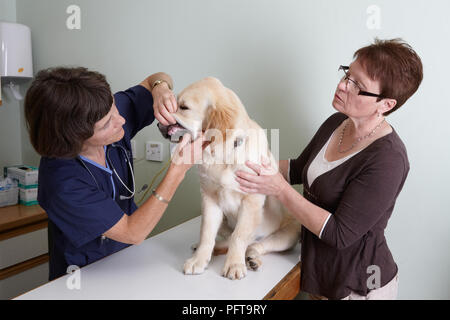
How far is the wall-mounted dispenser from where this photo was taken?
6.12 ft

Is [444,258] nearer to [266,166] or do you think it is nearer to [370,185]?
[370,185]

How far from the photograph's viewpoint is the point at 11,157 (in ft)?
7.42

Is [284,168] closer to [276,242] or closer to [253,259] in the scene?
[276,242]

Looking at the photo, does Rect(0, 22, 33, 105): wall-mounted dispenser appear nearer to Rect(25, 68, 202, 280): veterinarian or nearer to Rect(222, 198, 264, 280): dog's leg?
Rect(25, 68, 202, 280): veterinarian

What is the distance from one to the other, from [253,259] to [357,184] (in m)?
0.37

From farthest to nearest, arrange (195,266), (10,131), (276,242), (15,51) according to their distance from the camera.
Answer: (10,131) → (15,51) → (276,242) → (195,266)

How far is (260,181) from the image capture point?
92cm

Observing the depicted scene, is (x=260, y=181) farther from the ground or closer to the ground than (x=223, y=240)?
farther from the ground

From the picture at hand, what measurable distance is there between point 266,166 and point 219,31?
0.78m

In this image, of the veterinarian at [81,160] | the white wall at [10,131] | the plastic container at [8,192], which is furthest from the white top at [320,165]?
the white wall at [10,131]

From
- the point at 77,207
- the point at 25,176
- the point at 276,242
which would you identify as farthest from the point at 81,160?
the point at 25,176

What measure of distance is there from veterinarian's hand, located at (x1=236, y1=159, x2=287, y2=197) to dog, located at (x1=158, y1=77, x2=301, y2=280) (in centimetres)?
3

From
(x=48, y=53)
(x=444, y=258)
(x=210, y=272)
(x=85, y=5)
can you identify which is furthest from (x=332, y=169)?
(x=48, y=53)

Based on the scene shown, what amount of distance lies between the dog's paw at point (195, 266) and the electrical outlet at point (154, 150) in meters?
0.85
